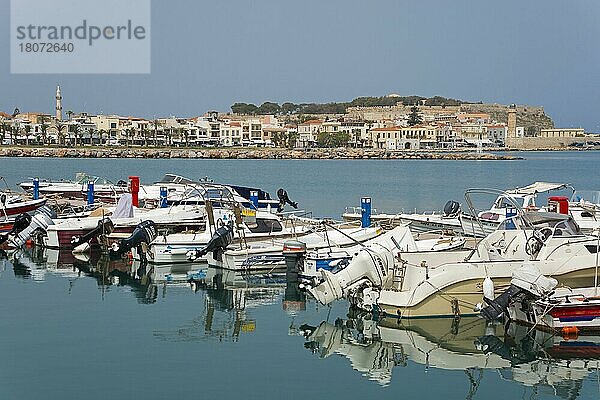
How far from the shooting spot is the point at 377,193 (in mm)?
48719

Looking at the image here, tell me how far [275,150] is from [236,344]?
118 metres

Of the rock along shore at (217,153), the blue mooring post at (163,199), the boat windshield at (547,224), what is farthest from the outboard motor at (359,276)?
the rock along shore at (217,153)

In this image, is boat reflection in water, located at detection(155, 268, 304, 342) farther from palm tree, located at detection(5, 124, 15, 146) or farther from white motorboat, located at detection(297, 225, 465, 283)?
palm tree, located at detection(5, 124, 15, 146)

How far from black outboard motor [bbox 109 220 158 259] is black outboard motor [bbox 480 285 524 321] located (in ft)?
28.2

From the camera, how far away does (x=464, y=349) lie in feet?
41.0

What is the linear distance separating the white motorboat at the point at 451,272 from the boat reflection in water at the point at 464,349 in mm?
294

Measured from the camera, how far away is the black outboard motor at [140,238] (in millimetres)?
18875

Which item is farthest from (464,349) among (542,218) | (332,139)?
(332,139)

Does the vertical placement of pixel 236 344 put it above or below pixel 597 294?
below

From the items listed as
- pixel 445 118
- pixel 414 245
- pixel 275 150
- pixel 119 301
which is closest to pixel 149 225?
pixel 119 301

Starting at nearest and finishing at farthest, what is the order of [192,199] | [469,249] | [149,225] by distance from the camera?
[469,249], [149,225], [192,199]

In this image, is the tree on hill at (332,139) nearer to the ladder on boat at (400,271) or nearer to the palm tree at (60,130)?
the palm tree at (60,130)

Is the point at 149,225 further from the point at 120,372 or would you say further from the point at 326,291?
the point at 120,372

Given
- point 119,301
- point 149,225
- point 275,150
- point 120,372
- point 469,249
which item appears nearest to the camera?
point 120,372
